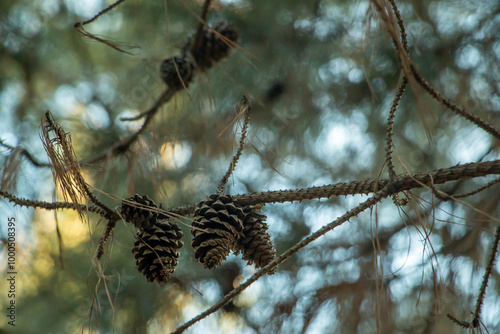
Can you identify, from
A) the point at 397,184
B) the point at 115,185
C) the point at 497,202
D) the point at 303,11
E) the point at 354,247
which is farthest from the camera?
the point at 303,11

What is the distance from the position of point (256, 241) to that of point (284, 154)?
1.00 m

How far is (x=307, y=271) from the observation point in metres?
1.44

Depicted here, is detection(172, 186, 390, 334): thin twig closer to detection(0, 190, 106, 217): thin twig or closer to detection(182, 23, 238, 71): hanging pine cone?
detection(0, 190, 106, 217): thin twig

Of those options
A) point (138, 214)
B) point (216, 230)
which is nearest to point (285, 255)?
point (216, 230)

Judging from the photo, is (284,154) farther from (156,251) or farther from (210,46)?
(156,251)

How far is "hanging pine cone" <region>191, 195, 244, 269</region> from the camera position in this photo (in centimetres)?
57

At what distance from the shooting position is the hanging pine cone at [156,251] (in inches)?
23.4

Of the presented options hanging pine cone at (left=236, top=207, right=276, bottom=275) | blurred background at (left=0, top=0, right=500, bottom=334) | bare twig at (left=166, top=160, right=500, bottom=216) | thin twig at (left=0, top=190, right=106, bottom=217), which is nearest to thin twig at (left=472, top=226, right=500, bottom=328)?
bare twig at (left=166, top=160, right=500, bottom=216)

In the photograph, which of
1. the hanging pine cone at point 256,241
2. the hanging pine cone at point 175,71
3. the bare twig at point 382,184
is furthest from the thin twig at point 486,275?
the hanging pine cone at point 175,71

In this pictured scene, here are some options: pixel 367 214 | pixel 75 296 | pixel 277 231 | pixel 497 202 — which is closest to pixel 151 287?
pixel 75 296

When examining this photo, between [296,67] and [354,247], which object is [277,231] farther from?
[296,67]

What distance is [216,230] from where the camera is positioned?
0.57 metres

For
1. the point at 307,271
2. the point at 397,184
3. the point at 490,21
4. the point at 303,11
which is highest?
the point at 303,11

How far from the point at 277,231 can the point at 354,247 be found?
0.93 ft
